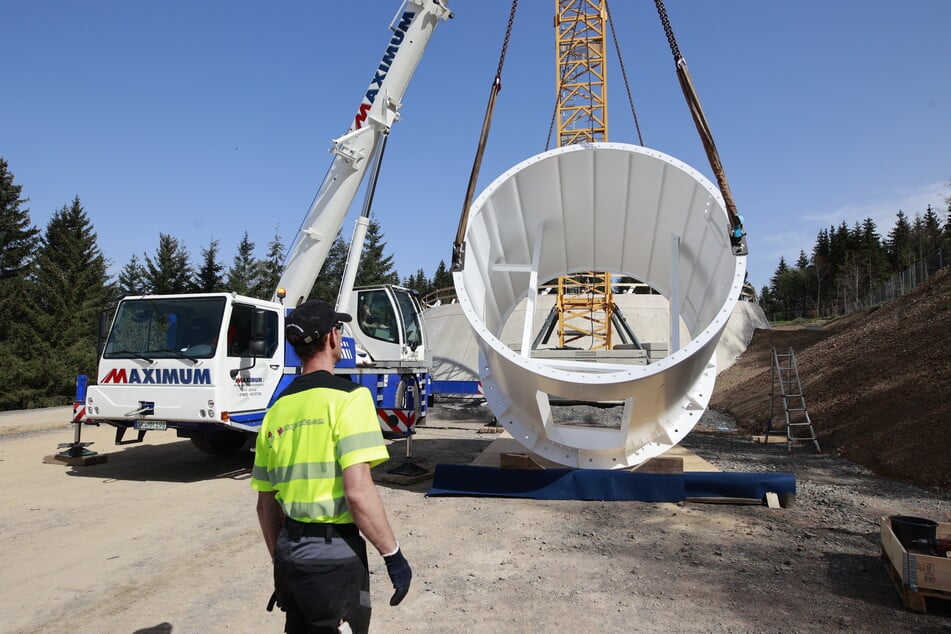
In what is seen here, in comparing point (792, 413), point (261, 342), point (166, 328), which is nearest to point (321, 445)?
point (261, 342)

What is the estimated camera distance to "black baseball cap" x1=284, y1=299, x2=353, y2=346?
200 cm

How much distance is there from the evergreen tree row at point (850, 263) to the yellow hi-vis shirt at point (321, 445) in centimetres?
5263

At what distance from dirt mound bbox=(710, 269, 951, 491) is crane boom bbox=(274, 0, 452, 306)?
8.06 meters

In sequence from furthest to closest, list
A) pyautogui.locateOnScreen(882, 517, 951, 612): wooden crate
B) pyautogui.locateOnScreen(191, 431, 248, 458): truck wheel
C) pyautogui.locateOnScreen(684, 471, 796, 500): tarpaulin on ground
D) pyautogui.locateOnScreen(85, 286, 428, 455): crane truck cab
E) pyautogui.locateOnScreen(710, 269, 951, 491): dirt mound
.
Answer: pyautogui.locateOnScreen(191, 431, 248, 458): truck wheel
pyautogui.locateOnScreen(710, 269, 951, 491): dirt mound
pyautogui.locateOnScreen(85, 286, 428, 455): crane truck cab
pyautogui.locateOnScreen(684, 471, 796, 500): tarpaulin on ground
pyautogui.locateOnScreen(882, 517, 951, 612): wooden crate

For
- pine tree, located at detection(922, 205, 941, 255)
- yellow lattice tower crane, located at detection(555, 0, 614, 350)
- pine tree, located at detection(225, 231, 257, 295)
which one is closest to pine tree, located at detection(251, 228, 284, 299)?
pine tree, located at detection(225, 231, 257, 295)

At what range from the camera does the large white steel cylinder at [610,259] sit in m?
5.16

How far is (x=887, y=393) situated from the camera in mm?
9594

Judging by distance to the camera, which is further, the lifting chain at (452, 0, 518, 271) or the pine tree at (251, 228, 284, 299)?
the pine tree at (251, 228, 284, 299)

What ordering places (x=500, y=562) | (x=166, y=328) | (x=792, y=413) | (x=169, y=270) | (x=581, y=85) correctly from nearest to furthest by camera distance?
(x=500, y=562), (x=166, y=328), (x=792, y=413), (x=581, y=85), (x=169, y=270)

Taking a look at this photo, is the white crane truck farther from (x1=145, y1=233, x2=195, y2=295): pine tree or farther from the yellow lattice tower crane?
(x1=145, y1=233, x2=195, y2=295): pine tree

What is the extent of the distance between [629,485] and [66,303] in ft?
95.4

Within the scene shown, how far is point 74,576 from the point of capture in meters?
3.98

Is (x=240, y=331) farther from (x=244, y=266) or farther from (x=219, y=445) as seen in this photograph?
(x=244, y=266)

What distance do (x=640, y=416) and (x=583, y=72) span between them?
1831 centimetres
